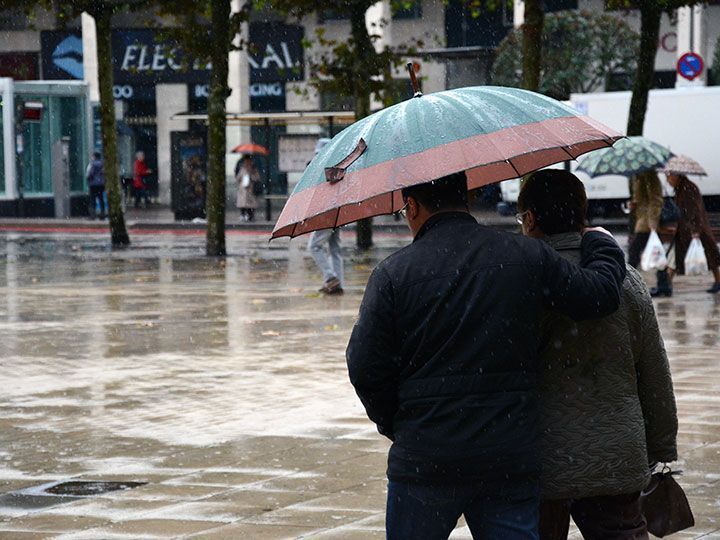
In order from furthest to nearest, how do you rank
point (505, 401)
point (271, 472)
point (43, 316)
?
point (43, 316) → point (271, 472) → point (505, 401)

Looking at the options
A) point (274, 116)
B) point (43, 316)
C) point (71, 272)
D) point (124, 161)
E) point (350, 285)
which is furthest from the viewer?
point (124, 161)

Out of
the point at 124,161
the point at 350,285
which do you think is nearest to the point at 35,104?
the point at 124,161

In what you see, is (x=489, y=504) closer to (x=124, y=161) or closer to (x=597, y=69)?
(x=597, y=69)

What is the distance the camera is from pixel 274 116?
37.5 m

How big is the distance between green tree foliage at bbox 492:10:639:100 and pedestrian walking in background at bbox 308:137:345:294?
67.6 ft

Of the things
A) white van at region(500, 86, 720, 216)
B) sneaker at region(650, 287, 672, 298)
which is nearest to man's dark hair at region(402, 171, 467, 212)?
sneaker at region(650, 287, 672, 298)

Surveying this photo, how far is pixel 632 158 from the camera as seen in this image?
1717cm

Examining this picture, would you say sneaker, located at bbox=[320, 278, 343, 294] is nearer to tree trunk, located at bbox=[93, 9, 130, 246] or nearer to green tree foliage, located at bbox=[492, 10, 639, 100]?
tree trunk, located at bbox=[93, 9, 130, 246]

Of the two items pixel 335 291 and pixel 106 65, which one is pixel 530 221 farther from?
pixel 106 65

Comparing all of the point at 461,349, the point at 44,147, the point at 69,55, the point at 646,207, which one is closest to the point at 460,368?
the point at 461,349

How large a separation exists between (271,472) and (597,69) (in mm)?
31468

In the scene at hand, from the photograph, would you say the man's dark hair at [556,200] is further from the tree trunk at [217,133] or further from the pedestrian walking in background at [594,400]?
the tree trunk at [217,133]

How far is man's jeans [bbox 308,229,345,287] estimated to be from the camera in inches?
675

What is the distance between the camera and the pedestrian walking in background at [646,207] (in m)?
17.3
